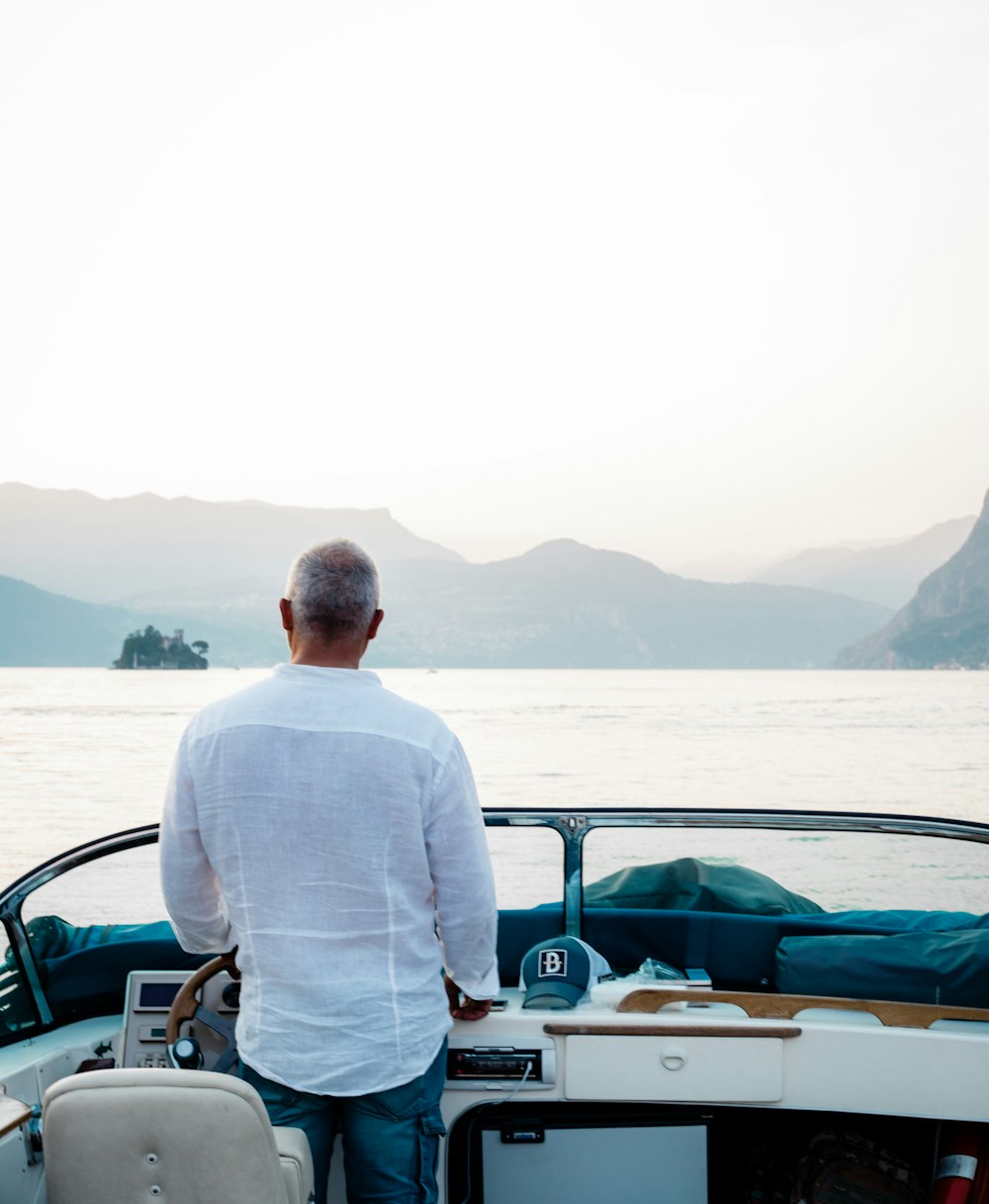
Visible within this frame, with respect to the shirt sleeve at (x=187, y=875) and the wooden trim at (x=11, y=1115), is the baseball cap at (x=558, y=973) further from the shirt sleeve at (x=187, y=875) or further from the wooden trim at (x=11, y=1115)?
the wooden trim at (x=11, y=1115)

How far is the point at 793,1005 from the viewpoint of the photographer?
2645 mm

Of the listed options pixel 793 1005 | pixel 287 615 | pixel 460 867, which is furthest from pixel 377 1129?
pixel 793 1005

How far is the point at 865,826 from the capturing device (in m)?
3.04

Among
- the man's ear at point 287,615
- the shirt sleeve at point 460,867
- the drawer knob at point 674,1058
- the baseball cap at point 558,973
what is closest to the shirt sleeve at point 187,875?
the man's ear at point 287,615

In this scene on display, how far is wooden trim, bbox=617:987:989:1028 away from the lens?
260cm

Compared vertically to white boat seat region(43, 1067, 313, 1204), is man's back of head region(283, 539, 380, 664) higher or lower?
higher

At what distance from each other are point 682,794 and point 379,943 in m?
31.3

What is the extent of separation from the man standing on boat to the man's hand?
0.33 meters

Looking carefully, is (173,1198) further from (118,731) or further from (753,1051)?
(118,731)

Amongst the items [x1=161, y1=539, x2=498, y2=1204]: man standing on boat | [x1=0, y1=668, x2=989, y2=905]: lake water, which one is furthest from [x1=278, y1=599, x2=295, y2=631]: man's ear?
[x1=0, y1=668, x2=989, y2=905]: lake water

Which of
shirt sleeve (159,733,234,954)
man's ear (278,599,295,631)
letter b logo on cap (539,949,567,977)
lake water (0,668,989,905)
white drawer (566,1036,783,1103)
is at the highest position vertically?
man's ear (278,599,295,631)

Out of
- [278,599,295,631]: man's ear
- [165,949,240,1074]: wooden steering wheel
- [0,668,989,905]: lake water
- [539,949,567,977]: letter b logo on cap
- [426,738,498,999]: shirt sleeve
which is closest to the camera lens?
[426,738,498,999]: shirt sleeve

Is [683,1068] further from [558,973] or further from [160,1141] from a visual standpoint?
[160,1141]

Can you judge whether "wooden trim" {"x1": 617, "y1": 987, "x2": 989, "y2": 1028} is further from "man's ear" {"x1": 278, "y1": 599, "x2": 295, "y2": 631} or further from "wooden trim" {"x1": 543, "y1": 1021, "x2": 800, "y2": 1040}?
"man's ear" {"x1": 278, "y1": 599, "x2": 295, "y2": 631}
